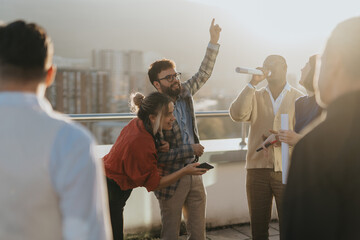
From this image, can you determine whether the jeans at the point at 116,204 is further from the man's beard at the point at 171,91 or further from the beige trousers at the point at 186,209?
the man's beard at the point at 171,91

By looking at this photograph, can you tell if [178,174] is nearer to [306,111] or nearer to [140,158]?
[140,158]

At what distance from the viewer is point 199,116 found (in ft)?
13.3

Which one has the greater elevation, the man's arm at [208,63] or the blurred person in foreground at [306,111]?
the man's arm at [208,63]

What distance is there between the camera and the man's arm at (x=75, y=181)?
3.29ft

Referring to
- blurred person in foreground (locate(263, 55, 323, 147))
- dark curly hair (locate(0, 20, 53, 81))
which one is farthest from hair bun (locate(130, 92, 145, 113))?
dark curly hair (locate(0, 20, 53, 81))

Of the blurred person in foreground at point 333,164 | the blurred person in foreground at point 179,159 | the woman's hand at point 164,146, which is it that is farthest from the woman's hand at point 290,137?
the blurred person in foreground at point 333,164

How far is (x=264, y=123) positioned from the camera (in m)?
2.85

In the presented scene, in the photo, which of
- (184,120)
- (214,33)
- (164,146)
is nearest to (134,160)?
(164,146)

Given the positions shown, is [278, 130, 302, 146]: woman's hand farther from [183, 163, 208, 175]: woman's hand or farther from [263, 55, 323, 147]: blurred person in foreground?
[183, 163, 208, 175]: woman's hand

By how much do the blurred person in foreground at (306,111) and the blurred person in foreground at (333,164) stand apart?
1.36 meters

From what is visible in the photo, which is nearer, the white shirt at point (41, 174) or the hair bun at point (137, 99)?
the white shirt at point (41, 174)

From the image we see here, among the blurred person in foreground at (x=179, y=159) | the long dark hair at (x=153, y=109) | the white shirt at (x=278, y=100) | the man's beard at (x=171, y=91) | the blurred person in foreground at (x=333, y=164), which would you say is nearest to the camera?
the blurred person in foreground at (x=333, y=164)

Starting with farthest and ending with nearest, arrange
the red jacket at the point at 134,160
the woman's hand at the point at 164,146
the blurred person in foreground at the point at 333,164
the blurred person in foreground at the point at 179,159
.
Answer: the blurred person in foreground at the point at 179,159
the woman's hand at the point at 164,146
the red jacket at the point at 134,160
the blurred person in foreground at the point at 333,164

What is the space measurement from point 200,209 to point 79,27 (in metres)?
93.0
